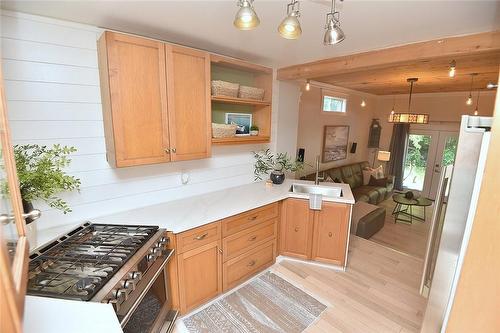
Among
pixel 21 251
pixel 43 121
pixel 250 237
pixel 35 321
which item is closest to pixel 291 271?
pixel 250 237

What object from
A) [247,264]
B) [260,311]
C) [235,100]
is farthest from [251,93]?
[260,311]

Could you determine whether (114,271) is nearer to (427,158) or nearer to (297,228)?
(297,228)

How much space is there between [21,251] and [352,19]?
2162mm

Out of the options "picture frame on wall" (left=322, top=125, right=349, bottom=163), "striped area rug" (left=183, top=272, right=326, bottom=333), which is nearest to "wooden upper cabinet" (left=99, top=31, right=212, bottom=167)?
"striped area rug" (left=183, top=272, right=326, bottom=333)

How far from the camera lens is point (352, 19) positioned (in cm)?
166

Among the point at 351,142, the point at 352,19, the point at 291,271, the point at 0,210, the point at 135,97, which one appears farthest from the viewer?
the point at 351,142

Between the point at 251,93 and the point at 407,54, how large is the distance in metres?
1.51

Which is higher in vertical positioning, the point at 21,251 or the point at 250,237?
the point at 21,251

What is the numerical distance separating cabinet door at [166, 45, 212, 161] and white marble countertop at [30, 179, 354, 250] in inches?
19.7

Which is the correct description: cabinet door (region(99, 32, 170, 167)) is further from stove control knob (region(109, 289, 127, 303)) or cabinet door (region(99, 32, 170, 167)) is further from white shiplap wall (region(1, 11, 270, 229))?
stove control knob (region(109, 289, 127, 303))

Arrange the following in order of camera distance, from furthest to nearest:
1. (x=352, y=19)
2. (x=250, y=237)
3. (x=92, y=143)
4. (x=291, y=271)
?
(x=291, y=271) < (x=250, y=237) < (x=92, y=143) < (x=352, y=19)

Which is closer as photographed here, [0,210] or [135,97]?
[0,210]

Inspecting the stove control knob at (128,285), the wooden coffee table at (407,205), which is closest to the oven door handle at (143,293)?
the stove control knob at (128,285)

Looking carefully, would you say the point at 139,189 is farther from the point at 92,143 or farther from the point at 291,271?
the point at 291,271
